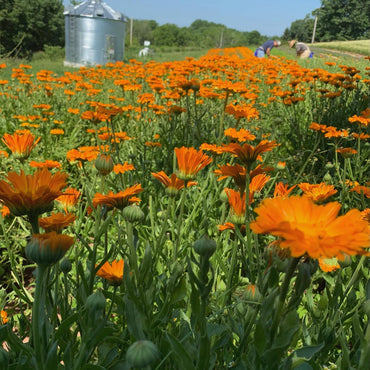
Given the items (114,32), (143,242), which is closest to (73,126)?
(143,242)

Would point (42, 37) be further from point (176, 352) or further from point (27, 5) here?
point (176, 352)

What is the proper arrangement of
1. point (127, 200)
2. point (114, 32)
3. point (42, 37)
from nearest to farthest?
point (127, 200)
point (114, 32)
point (42, 37)

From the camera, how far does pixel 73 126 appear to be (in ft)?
13.3

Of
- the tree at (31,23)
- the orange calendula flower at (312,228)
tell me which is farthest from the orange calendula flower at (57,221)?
the tree at (31,23)

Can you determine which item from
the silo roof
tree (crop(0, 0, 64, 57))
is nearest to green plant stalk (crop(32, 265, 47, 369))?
the silo roof

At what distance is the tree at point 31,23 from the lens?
26234mm

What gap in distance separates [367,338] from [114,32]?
56.6 ft

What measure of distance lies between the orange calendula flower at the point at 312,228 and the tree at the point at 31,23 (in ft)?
→ 91.3

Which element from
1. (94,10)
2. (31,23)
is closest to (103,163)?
(94,10)

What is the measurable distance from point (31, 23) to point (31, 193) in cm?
3152

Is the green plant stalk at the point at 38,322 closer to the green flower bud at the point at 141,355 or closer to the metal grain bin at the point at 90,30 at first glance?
the green flower bud at the point at 141,355

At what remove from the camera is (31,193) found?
778 mm

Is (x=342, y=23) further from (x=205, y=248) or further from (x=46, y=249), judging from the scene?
(x=46, y=249)

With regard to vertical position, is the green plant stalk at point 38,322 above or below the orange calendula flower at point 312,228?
below
